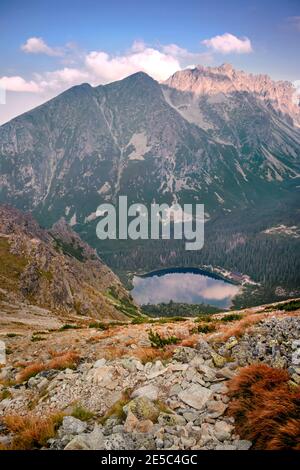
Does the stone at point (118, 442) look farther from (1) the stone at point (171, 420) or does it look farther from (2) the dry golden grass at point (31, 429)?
(2) the dry golden grass at point (31, 429)

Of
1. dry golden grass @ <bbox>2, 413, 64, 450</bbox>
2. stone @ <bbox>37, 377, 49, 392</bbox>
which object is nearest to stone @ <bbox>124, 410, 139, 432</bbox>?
dry golden grass @ <bbox>2, 413, 64, 450</bbox>

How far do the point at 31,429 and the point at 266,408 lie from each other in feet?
26.0

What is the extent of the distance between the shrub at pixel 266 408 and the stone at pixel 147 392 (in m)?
2.89

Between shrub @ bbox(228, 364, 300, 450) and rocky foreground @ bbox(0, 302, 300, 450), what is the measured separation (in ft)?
1.07

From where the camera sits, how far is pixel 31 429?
38.1 feet

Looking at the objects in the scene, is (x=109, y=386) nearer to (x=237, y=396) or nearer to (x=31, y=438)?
(x=31, y=438)

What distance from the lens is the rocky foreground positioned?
10594 millimetres

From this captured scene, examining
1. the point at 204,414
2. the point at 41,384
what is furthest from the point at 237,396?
the point at 41,384

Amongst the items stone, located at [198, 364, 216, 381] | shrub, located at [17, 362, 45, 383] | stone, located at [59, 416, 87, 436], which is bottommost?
shrub, located at [17, 362, 45, 383]

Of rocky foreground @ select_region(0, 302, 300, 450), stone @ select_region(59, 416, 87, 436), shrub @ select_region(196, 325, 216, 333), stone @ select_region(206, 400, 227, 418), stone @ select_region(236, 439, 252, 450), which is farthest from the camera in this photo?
shrub @ select_region(196, 325, 216, 333)

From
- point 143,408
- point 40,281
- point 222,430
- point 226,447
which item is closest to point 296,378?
point 222,430

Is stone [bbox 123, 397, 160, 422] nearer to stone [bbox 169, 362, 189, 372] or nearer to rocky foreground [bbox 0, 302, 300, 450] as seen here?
rocky foreground [bbox 0, 302, 300, 450]

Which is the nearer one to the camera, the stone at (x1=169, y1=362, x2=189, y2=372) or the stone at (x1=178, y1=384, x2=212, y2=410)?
the stone at (x1=178, y1=384, x2=212, y2=410)
